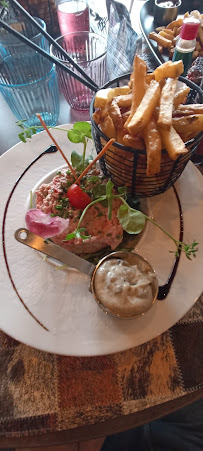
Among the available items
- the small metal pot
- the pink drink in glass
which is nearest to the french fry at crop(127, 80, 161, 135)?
the pink drink in glass

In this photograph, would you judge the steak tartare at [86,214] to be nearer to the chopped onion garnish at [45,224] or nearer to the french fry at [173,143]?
the chopped onion garnish at [45,224]

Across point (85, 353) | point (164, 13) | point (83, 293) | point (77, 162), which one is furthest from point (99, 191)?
point (164, 13)

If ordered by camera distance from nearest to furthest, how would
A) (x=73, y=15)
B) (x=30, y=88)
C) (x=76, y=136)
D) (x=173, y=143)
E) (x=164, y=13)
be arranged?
(x=173, y=143) < (x=76, y=136) < (x=30, y=88) < (x=73, y=15) < (x=164, y=13)

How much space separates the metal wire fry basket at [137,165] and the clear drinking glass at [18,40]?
2.36ft

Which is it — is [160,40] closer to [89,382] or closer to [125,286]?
[125,286]

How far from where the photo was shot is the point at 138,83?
36.3 inches

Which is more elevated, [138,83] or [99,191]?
[138,83]

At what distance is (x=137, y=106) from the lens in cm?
91

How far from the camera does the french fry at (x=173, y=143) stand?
2.65 ft

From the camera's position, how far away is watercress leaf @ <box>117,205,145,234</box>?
3.20 feet

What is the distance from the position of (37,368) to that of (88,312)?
0.75 feet

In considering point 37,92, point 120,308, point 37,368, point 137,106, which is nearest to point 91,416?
point 37,368

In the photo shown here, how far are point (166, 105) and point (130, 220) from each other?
0.36 meters

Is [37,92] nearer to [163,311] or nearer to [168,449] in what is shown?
[163,311]
